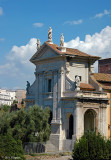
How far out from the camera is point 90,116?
168 ft

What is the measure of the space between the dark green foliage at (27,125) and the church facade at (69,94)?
281 centimetres

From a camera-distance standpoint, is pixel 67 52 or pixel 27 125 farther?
pixel 67 52

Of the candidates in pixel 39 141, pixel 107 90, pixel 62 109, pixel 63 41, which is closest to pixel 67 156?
pixel 39 141

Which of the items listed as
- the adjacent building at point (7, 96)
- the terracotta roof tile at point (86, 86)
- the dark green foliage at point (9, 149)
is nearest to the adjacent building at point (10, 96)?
the adjacent building at point (7, 96)

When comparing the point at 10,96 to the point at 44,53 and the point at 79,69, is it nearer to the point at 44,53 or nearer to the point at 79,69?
the point at 44,53

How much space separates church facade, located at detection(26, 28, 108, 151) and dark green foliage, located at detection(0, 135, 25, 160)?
487 inches

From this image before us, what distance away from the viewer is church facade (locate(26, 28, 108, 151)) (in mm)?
47969

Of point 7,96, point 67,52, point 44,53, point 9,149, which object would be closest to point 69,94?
point 67,52

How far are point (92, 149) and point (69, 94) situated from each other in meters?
13.4

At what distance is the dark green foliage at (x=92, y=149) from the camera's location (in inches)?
1438

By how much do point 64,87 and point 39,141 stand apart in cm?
813

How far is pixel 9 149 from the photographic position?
3572 centimetres

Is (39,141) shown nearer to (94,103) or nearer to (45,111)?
(45,111)

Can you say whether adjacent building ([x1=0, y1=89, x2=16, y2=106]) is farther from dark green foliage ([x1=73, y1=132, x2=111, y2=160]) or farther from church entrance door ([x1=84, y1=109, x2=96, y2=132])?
dark green foliage ([x1=73, y1=132, x2=111, y2=160])
